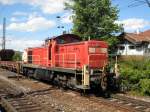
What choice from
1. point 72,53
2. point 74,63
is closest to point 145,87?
point 74,63

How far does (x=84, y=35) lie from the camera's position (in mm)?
40625

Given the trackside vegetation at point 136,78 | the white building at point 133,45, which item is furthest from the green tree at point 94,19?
the trackside vegetation at point 136,78

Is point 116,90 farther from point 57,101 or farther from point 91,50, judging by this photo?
point 57,101

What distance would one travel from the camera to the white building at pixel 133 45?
45312 mm

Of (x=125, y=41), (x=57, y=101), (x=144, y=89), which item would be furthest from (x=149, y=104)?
(x=125, y=41)

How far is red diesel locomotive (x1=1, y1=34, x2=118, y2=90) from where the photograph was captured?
16500 millimetres

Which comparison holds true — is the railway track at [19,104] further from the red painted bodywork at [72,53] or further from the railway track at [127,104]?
the red painted bodywork at [72,53]

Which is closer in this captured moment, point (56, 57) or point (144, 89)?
point (144, 89)

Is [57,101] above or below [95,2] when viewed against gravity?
below

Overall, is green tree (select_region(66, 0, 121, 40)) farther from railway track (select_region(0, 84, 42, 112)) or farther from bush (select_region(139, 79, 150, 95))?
railway track (select_region(0, 84, 42, 112))

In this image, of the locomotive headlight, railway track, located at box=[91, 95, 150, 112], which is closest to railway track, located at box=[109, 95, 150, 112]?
railway track, located at box=[91, 95, 150, 112]

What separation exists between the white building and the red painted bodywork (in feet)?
81.7

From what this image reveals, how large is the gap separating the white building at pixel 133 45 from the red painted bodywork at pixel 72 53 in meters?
24.9

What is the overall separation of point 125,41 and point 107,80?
3195 centimetres
